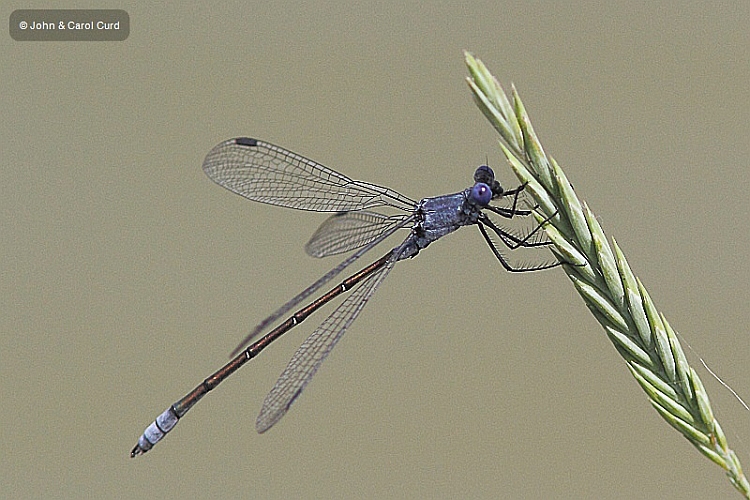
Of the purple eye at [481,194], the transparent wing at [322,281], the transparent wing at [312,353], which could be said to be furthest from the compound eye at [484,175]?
the transparent wing at [312,353]

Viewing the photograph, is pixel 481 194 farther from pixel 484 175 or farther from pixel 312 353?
pixel 312 353

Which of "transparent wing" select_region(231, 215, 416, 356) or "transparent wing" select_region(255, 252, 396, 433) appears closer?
"transparent wing" select_region(231, 215, 416, 356)

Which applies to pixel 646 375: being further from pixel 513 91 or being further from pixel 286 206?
pixel 286 206

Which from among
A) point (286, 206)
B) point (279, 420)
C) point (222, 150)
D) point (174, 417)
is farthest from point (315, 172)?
point (174, 417)

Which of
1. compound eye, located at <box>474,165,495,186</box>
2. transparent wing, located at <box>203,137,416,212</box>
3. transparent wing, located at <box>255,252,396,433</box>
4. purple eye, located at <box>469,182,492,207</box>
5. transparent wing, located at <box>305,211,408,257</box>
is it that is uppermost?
transparent wing, located at <box>203,137,416,212</box>

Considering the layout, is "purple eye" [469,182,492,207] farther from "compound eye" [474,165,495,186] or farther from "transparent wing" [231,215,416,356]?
"transparent wing" [231,215,416,356]

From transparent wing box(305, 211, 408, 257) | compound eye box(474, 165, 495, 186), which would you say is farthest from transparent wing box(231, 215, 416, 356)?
compound eye box(474, 165, 495, 186)
